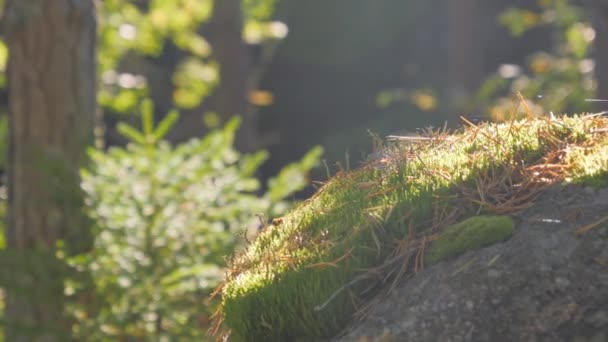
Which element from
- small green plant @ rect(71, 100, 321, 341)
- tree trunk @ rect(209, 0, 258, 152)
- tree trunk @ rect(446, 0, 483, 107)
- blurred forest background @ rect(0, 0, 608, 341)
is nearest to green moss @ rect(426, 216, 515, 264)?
blurred forest background @ rect(0, 0, 608, 341)

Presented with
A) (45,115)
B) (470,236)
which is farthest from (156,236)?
(470,236)

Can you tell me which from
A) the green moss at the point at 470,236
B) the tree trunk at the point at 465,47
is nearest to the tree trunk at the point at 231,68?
the tree trunk at the point at 465,47

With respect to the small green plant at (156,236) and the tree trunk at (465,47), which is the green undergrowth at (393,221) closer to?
the small green plant at (156,236)

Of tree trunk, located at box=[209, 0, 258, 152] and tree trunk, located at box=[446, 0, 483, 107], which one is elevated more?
tree trunk, located at box=[446, 0, 483, 107]

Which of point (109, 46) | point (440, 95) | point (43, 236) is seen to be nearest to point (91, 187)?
point (43, 236)

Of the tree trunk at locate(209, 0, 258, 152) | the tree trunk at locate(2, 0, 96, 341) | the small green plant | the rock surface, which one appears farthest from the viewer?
the tree trunk at locate(209, 0, 258, 152)

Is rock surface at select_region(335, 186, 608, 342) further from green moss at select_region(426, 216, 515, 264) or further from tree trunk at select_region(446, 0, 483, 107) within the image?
tree trunk at select_region(446, 0, 483, 107)

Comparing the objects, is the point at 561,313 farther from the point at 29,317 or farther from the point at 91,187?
the point at 29,317
